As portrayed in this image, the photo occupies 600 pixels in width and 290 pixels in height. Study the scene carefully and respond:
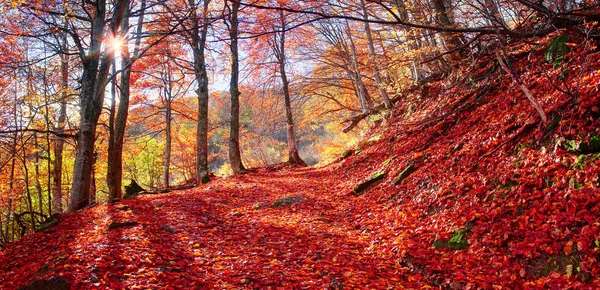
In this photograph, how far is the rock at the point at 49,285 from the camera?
3500 millimetres

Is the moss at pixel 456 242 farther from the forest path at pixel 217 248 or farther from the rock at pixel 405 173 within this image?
the rock at pixel 405 173

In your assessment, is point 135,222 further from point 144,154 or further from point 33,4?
point 144,154

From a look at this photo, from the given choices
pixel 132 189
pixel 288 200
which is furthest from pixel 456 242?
pixel 132 189

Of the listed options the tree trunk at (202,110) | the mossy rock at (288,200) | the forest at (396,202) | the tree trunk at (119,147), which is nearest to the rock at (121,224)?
the forest at (396,202)

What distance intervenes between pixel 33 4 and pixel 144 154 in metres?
20.4

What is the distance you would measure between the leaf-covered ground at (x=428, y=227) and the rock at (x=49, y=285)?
10cm

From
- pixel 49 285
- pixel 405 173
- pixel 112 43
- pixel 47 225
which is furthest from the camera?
pixel 405 173

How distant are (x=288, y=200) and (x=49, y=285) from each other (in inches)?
216

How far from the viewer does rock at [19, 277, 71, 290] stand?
3.50m

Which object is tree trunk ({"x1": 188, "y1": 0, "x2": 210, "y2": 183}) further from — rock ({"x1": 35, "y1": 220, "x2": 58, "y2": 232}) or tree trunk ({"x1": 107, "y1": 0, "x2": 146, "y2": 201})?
rock ({"x1": 35, "y1": 220, "x2": 58, "y2": 232})

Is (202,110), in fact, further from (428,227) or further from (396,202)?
(428,227)

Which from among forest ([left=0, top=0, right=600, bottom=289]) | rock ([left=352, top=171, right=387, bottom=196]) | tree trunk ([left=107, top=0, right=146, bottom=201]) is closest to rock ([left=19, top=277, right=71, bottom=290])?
forest ([left=0, top=0, right=600, bottom=289])

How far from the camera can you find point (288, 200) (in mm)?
8430

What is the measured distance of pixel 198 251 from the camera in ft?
17.2
